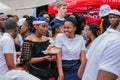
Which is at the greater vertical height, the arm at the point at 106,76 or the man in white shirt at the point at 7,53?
the arm at the point at 106,76

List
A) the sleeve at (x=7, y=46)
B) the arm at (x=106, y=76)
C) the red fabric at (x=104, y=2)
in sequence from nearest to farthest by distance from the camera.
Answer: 1. the arm at (x=106, y=76)
2. the sleeve at (x=7, y=46)
3. the red fabric at (x=104, y=2)

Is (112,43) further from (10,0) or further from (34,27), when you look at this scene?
(10,0)

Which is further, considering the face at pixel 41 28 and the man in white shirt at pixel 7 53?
the face at pixel 41 28

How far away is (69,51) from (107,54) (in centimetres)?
326

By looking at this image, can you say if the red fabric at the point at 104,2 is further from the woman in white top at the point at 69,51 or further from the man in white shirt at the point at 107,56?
the man in white shirt at the point at 107,56

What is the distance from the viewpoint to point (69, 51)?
20.0ft

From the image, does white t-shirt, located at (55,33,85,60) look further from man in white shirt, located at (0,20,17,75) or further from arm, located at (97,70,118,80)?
arm, located at (97,70,118,80)

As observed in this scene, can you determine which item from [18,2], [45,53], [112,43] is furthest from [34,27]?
[18,2]

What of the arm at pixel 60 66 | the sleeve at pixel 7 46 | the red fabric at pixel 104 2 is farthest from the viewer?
the red fabric at pixel 104 2

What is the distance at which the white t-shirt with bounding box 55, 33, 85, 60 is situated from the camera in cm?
614

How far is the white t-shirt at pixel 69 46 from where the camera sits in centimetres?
614

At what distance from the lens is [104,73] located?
9.27 ft

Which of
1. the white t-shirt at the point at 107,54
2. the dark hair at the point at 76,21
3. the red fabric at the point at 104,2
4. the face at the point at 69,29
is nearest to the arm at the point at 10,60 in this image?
the face at the point at 69,29

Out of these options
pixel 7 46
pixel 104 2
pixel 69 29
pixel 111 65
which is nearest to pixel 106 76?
pixel 111 65
